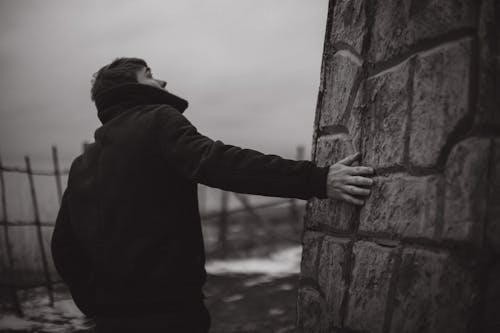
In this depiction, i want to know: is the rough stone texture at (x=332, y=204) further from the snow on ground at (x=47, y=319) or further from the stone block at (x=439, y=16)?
the snow on ground at (x=47, y=319)

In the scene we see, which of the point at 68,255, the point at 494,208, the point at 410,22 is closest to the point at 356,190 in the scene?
the point at 494,208

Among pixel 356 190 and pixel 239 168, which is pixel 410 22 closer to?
pixel 356 190

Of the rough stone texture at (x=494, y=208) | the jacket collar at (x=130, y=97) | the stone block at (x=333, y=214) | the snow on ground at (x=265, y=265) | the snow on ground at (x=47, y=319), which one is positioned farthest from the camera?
the snow on ground at (x=265, y=265)

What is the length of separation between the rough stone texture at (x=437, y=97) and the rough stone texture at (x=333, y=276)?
1.33ft

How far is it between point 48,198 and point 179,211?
4557 mm

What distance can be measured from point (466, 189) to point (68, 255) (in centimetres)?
144

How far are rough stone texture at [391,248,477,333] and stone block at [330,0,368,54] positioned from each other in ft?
2.26

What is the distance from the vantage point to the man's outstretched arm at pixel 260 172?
52.0 inches

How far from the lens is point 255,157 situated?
1.36m

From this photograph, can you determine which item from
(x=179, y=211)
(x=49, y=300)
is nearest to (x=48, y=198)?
(x=49, y=300)

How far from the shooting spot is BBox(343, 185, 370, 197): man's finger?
1313 millimetres

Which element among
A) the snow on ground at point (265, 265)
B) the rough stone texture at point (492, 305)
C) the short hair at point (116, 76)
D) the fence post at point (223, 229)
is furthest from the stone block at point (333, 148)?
the fence post at point (223, 229)

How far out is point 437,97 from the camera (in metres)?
1.14

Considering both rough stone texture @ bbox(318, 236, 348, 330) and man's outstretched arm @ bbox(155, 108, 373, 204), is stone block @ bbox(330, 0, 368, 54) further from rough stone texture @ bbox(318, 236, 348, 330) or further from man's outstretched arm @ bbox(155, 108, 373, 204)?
rough stone texture @ bbox(318, 236, 348, 330)
